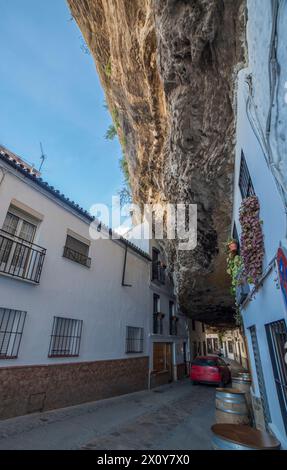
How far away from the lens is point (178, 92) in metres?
4.96

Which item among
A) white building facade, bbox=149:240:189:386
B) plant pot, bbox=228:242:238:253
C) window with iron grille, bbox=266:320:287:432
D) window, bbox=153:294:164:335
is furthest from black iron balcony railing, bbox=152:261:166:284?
window with iron grille, bbox=266:320:287:432

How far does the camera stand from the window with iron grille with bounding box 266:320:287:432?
2908 millimetres

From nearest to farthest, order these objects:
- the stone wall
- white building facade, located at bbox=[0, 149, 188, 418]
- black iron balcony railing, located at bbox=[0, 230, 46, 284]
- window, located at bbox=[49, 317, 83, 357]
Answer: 1. the stone wall
2. white building facade, located at bbox=[0, 149, 188, 418]
3. black iron balcony railing, located at bbox=[0, 230, 46, 284]
4. window, located at bbox=[49, 317, 83, 357]

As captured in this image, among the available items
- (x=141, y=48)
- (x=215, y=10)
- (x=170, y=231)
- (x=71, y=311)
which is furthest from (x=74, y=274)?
(x=215, y=10)

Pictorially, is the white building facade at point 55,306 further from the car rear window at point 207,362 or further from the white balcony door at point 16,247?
the car rear window at point 207,362

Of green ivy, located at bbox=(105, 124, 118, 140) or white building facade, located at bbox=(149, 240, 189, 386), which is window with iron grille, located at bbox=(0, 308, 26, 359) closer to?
white building facade, located at bbox=(149, 240, 189, 386)

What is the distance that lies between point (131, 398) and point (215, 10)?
10.6m

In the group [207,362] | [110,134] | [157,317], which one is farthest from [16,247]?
[207,362]

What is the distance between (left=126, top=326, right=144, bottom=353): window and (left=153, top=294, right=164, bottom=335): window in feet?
5.01

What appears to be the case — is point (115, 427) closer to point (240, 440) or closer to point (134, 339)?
point (240, 440)

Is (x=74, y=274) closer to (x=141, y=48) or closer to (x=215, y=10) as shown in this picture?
(x=141, y=48)

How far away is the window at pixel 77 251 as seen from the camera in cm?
768

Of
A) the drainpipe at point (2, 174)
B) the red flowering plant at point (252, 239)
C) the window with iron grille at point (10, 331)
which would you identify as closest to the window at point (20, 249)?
the drainpipe at point (2, 174)

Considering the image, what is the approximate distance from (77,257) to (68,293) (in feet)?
4.17
